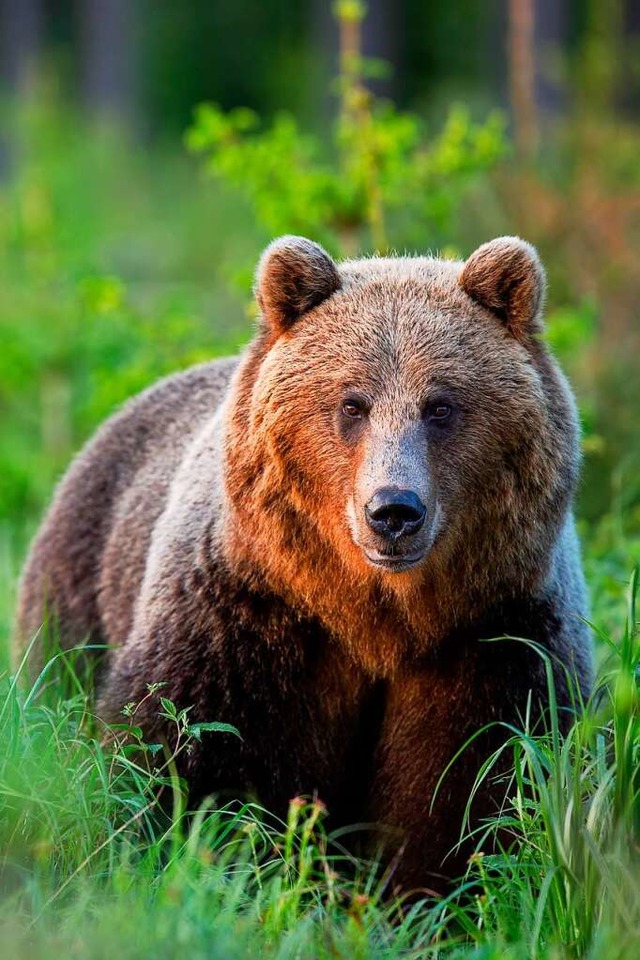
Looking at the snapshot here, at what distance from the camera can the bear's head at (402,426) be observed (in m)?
4.64

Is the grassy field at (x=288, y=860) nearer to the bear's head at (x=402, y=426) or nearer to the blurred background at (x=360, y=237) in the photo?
the bear's head at (x=402, y=426)

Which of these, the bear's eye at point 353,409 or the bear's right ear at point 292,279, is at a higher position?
the bear's right ear at point 292,279

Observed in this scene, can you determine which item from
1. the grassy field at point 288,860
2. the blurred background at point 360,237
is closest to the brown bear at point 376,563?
the grassy field at point 288,860

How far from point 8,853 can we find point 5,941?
0.74 meters

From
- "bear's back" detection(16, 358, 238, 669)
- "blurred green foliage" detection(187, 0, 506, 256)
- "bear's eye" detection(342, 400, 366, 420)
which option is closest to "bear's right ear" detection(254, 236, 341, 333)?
"bear's eye" detection(342, 400, 366, 420)

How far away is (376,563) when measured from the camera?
449 cm

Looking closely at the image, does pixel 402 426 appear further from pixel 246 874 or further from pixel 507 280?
pixel 246 874

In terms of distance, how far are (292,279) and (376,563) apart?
104 cm

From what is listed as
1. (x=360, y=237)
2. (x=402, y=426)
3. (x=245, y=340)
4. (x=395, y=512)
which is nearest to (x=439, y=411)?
(x=402, y=426)

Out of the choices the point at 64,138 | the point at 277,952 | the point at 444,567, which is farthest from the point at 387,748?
the point at 64,138

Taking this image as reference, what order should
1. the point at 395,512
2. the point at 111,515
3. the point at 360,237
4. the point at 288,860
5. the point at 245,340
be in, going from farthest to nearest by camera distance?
the point at 360,237, the point at 245,340, the point at 111,515, the point at 395,512, the point at 288,860

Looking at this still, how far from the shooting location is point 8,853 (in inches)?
157

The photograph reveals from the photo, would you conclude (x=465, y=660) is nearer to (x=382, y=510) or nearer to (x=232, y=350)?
(x=382, y=510)

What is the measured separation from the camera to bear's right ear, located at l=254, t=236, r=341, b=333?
4.87 meters
